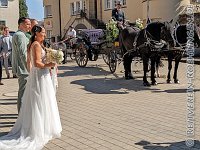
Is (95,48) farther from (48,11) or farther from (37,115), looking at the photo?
(48,11)

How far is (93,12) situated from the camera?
1660 inches

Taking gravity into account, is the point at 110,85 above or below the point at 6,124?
above

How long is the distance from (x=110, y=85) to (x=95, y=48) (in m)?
5.37

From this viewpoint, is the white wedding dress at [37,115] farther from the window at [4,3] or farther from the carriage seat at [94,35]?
the window at [4,3]

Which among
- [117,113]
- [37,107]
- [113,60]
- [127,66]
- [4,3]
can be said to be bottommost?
[117,113]

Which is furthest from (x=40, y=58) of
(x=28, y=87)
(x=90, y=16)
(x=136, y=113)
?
(x=90, y=16)

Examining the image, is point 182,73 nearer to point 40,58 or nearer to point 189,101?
point 189,101

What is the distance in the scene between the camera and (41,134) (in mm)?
6918

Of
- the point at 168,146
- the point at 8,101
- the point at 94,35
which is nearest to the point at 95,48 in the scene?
the point at 94,35

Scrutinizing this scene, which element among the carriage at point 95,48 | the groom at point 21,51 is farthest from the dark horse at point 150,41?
the groom at point 21,51

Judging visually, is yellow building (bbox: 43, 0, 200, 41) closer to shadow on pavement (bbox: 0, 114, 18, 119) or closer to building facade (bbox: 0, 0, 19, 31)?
building facade (bbox: 0, 0, 19, 31)

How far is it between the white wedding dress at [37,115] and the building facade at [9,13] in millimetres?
36508

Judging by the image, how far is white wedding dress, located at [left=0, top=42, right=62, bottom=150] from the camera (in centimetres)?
693

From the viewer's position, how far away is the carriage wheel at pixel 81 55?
19134 mm
